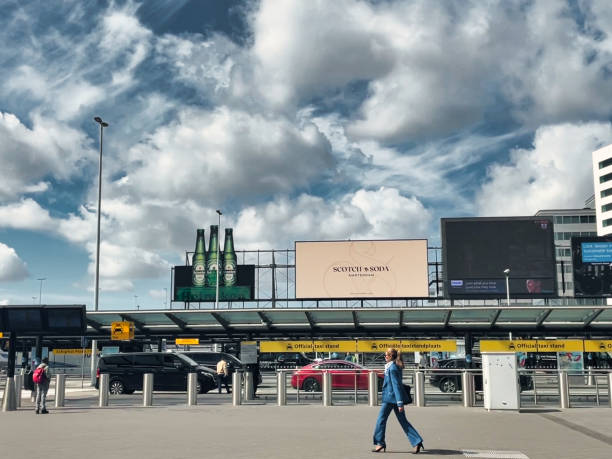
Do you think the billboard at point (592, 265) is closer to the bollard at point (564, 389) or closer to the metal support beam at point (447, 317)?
the metal support beam at point (447, 317)

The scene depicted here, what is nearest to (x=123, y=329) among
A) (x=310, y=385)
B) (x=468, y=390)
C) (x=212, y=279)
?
(x=310, y=385)

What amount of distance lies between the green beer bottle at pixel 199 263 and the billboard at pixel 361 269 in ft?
42.5

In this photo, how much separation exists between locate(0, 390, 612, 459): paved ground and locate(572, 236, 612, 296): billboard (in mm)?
27025

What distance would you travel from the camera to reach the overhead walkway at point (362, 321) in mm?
28953

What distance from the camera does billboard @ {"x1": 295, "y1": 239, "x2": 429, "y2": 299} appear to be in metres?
47.4

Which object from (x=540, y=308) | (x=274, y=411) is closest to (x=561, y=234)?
(x=540, y=308)

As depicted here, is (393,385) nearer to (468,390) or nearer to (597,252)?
(468,390)

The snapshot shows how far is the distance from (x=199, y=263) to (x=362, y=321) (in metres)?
30.4

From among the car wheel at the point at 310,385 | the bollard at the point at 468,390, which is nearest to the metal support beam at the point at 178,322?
the car wheel at the point at 310,385

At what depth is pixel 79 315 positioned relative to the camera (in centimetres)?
2875

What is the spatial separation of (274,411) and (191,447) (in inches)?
313

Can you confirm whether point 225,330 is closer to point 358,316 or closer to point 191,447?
point 358,316

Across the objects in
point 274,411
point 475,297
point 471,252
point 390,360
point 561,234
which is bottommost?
point 274,411

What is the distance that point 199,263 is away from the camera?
194ft
